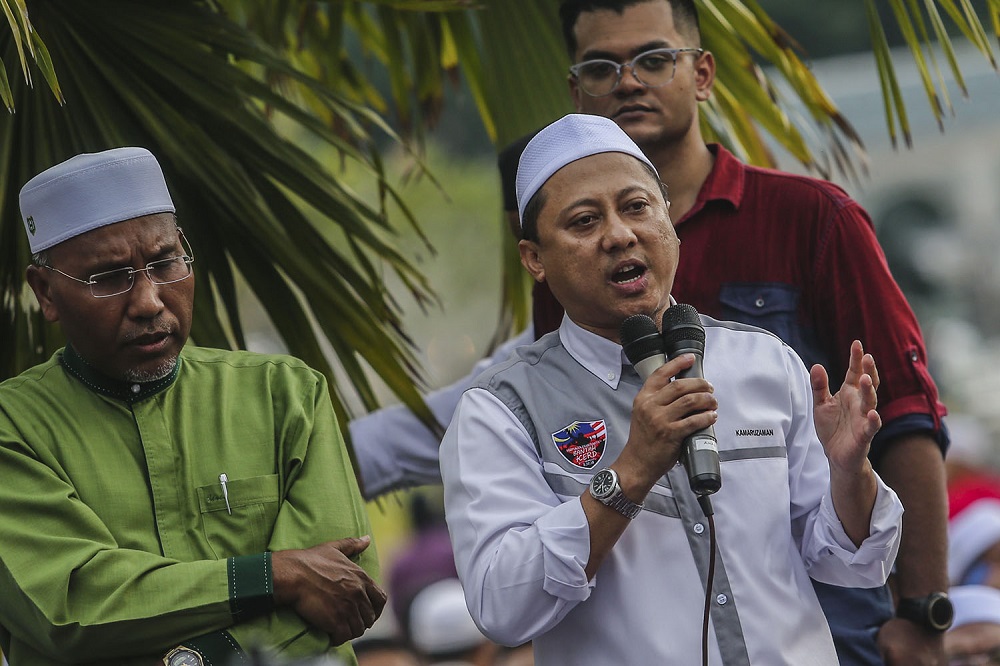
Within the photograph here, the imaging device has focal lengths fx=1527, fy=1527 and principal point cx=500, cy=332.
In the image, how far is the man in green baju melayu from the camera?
299 cm

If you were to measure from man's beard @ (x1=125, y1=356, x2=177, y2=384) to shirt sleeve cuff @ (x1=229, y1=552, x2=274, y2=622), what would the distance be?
46 centimetres

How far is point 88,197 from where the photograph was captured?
326 centimetres

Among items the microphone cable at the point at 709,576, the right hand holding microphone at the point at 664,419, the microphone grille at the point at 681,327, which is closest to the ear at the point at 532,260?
the microphone grille at the point at 681,327

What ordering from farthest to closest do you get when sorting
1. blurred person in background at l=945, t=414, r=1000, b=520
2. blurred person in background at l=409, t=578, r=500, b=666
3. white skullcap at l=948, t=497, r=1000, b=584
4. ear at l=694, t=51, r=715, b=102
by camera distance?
blurred person in background at l=945, t=414, r=1000, b=520
white skullcap at l=948, t=497, r=1000, b=584
blurred person in background at l=409, t=578, r=500, b=666
ear at l=694, t=51, r=715, b=102

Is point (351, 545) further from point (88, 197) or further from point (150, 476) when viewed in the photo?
point (88, 197)

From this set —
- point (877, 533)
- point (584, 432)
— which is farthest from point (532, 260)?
point (877, 533)

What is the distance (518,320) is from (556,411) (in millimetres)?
1894

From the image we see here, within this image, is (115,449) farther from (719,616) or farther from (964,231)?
(964,231)

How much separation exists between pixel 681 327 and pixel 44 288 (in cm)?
143

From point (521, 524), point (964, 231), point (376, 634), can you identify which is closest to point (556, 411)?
point (521, 524)

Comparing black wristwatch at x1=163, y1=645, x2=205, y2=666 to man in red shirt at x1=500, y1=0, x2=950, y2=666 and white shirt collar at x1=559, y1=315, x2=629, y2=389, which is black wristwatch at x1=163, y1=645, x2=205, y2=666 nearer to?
white shirt collar at x1=559, y1=315, x2=629, y2=389

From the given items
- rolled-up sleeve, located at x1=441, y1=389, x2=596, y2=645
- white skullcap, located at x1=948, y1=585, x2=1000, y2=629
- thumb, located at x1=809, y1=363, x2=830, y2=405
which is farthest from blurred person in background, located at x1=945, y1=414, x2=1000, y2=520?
rolled-up sleeve, located at x1=441, y1=389, x2=596, y2=645

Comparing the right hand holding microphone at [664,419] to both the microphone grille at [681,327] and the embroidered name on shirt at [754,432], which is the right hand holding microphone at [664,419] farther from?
the embroidered name on shirt at [754,432]

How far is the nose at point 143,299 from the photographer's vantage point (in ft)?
10.5
